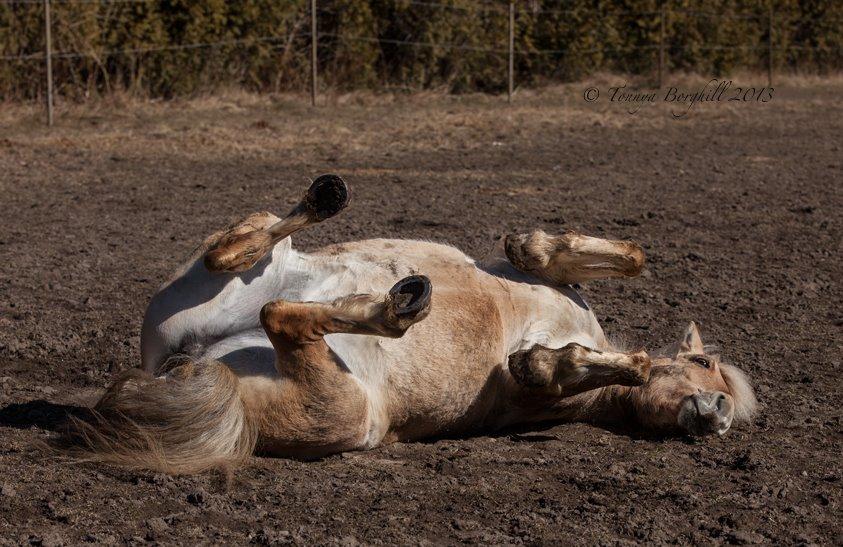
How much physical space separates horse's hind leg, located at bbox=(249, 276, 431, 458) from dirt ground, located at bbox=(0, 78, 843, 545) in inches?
7.3

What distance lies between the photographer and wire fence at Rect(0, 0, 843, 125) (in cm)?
1323

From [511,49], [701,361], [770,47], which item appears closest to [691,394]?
[701,361]

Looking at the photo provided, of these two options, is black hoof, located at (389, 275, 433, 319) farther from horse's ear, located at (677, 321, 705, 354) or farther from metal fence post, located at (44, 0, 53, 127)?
metal fence post, located at (44, 0, 53, 127)

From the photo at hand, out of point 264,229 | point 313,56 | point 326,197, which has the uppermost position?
point 313,56

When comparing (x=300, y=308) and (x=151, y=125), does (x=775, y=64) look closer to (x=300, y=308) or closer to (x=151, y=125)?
(x=151, y=125)

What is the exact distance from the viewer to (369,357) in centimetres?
362

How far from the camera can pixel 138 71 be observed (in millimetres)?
14891

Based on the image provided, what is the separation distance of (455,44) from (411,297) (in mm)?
15213

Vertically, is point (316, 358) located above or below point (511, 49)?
below

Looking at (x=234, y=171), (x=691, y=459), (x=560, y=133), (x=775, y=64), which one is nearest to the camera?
(x=691, y=459)

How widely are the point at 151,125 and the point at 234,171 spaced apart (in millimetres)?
3111

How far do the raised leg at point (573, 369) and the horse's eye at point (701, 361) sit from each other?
0.41m

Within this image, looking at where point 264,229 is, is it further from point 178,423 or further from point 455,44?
point 455,44

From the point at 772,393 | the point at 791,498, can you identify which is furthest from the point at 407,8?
the point at 791,498
